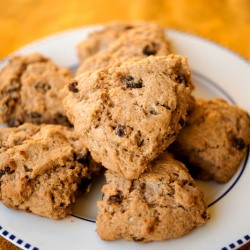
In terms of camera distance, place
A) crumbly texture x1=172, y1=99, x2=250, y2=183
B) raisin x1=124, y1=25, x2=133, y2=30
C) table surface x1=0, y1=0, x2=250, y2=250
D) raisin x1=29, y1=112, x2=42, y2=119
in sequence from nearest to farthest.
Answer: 1. crumbly texture x1=172, y1=99, x2=250, y2=183
2. raisin x1=29, y1=112, x2=42, y2=119
3. raisin x1=124, y1=25, x2=133, y2=30
4. table surface x1=0, y1=0, x2=250, y2=250

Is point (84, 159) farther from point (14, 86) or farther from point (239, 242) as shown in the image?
point (239, 242)

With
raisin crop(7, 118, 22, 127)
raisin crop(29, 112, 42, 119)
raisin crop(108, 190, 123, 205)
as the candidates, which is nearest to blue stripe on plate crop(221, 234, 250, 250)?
raisin crop(108, 190, 123, 205)

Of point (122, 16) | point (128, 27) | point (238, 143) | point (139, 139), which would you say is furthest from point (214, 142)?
point (122, 16)

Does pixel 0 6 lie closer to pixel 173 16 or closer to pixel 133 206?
pixel 173 16

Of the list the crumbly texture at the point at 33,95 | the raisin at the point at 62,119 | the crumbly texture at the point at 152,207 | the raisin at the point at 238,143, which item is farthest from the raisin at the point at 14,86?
the raisin at the point at 238,143

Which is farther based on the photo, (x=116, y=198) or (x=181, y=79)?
(x=181, y=79)

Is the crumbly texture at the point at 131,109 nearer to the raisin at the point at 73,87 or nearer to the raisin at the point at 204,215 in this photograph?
the raisin at the point at 73,87

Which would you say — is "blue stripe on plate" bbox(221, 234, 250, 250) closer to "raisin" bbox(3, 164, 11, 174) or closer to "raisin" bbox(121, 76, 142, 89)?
"raisin" bbox(121, 76, 142, 89)
